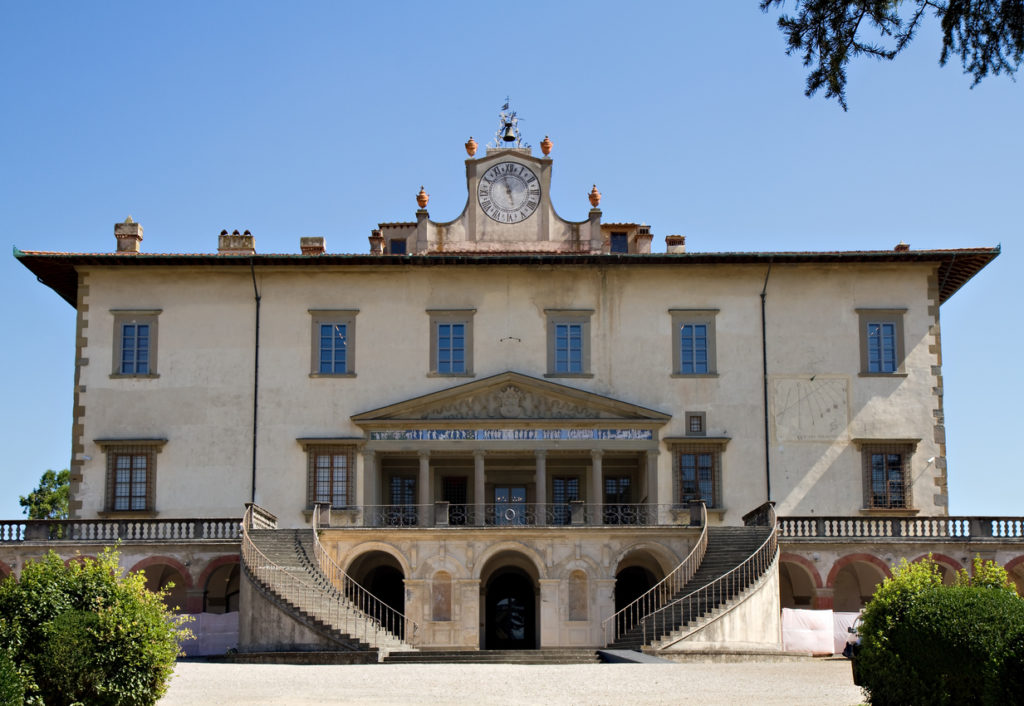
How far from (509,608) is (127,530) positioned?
36.3 ft

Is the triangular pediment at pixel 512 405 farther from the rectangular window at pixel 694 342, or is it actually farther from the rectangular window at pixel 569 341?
the rectangular window at pixel 694 342

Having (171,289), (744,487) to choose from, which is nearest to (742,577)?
(744,487)

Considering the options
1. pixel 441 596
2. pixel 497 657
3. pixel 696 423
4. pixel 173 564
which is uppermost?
pixel 696 423

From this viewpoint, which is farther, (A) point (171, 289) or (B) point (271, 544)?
(A) point (171, 289)

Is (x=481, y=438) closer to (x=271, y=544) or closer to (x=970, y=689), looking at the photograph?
(x=271, y=544)

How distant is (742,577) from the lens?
35.5 m

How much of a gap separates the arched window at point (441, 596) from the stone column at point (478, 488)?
223 centimetres

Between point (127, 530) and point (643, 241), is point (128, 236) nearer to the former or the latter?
point (127, 530)

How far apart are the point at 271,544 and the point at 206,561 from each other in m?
2.23

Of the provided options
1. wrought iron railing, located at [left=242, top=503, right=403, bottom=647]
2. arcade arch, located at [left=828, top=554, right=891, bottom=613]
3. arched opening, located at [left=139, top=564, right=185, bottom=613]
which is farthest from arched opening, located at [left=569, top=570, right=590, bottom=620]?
arched opening, located at [left=139, top=564, right=185, bottom=613]

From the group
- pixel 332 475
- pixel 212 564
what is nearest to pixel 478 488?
pixel 332 475

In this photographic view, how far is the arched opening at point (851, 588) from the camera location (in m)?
40.7

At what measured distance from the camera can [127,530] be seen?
39000 mm

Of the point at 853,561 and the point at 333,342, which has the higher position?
the point at 333,342
